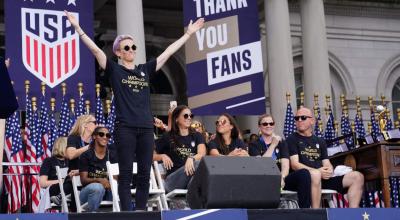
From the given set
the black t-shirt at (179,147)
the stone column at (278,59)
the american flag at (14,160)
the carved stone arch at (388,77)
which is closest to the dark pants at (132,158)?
the black t-shirt at (179,147)

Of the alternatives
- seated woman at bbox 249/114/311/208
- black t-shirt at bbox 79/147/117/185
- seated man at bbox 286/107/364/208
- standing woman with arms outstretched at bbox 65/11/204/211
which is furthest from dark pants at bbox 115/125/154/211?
seated man at bbox 286/107/364/208

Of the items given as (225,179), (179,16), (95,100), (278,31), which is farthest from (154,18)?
(225,179)

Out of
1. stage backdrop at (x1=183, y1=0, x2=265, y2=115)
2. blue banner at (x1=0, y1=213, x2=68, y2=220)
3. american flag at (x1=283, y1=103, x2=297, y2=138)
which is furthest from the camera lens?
american flag at (x1=283, y1=103, x2=297, y2=138)

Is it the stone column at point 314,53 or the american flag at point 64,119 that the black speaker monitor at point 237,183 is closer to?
the american flag at point 64,119

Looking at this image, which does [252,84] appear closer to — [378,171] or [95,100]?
[95,100]

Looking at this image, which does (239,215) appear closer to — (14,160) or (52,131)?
(14,160)

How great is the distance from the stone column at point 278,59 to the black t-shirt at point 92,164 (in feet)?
29.3

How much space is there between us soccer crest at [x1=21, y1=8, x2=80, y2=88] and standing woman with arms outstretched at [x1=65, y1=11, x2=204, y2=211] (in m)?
6.52

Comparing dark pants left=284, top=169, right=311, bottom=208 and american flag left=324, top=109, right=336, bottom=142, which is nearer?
dark pants left=284, top=169, right=311, bottom=208

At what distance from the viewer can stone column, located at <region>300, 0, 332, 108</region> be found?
19.6 metres

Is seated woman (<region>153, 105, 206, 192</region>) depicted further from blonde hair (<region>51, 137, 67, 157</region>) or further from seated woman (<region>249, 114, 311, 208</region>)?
blonde hair (<region>51, 137, 67, 157</region>)

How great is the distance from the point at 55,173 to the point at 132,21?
6.96 m

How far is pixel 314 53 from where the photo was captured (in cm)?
1988

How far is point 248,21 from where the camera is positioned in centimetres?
1658
